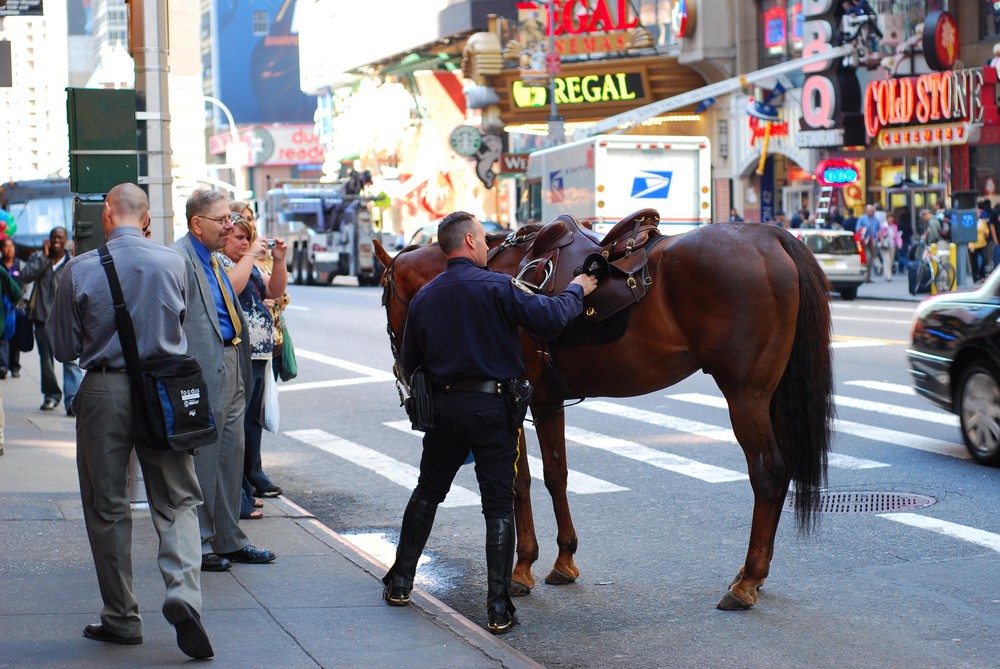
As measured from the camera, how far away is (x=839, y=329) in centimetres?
2138

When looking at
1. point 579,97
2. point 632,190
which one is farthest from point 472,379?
point 579,97

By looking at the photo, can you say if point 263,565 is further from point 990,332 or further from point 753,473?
point 990,332

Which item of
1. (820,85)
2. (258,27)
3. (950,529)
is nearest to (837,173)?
(820,85)

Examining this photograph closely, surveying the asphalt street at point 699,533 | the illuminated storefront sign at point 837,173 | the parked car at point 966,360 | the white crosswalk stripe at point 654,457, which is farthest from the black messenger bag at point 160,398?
the illuminated storefront sign at point 837,173

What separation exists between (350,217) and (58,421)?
30.1 m

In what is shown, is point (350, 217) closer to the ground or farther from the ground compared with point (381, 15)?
closer to the ground

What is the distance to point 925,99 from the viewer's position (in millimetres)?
34344

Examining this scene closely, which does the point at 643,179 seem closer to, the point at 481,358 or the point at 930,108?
the point at 930,108

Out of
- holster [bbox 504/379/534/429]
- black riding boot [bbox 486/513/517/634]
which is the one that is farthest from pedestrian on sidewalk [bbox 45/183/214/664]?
holster [bbox 504/379/534/429]

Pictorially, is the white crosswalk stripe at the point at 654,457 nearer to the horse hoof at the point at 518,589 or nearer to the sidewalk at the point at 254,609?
the sidewalk at the point at 254,609

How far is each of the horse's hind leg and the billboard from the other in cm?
12799

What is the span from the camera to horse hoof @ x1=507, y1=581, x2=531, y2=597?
708 cm

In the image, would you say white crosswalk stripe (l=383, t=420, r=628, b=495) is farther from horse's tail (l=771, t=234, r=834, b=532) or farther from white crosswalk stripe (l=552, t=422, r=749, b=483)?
horse's tail (l=771, t=234, r=834, b=532)

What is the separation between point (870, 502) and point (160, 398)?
16.7 feet
